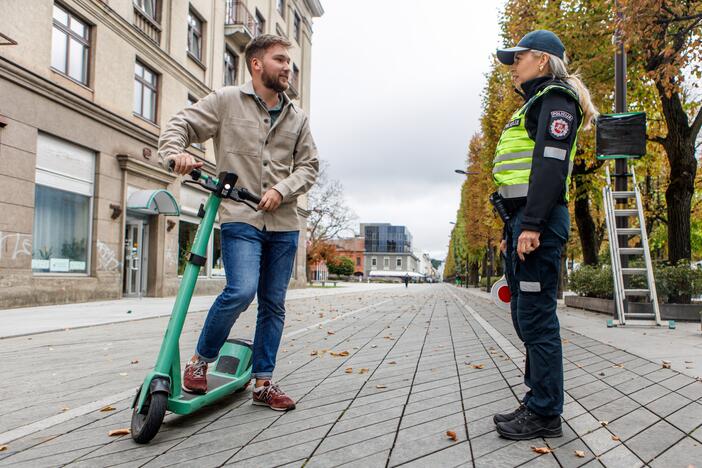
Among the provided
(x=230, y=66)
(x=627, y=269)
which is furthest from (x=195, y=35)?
(x=627, y=269)

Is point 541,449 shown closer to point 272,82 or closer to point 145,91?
point 272,82

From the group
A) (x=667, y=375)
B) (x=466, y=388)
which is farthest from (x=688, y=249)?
(x=466, y=388)

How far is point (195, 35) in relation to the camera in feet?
71.9

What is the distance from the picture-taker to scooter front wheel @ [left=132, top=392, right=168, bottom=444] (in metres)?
2.71

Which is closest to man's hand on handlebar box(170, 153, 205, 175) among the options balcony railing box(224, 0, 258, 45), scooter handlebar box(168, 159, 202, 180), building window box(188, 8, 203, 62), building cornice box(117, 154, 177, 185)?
scooter handlebar box(168, 159, 202, 180)

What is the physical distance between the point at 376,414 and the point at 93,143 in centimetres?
1417

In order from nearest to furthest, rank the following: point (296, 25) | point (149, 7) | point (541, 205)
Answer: point (541, 205)
point (149, 7)
point (296, 25)

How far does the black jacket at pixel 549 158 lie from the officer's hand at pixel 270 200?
1388mm

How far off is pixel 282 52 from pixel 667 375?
392 centimetres

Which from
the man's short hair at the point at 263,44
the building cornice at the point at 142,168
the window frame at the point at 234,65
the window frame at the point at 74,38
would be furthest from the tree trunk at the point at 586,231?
the man's short hair at the point at 263,44

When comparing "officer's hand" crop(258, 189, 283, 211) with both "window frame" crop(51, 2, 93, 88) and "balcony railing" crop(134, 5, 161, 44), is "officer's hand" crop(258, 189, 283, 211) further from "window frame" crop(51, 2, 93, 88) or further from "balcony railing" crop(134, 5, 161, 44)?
"balcony railing" crop(134, 5, 161, 44)

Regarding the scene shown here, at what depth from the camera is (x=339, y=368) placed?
4.98 m

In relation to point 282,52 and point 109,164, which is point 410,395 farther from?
point 109,164

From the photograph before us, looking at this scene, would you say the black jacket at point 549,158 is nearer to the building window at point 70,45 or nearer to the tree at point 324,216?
the building window at point 70,45
